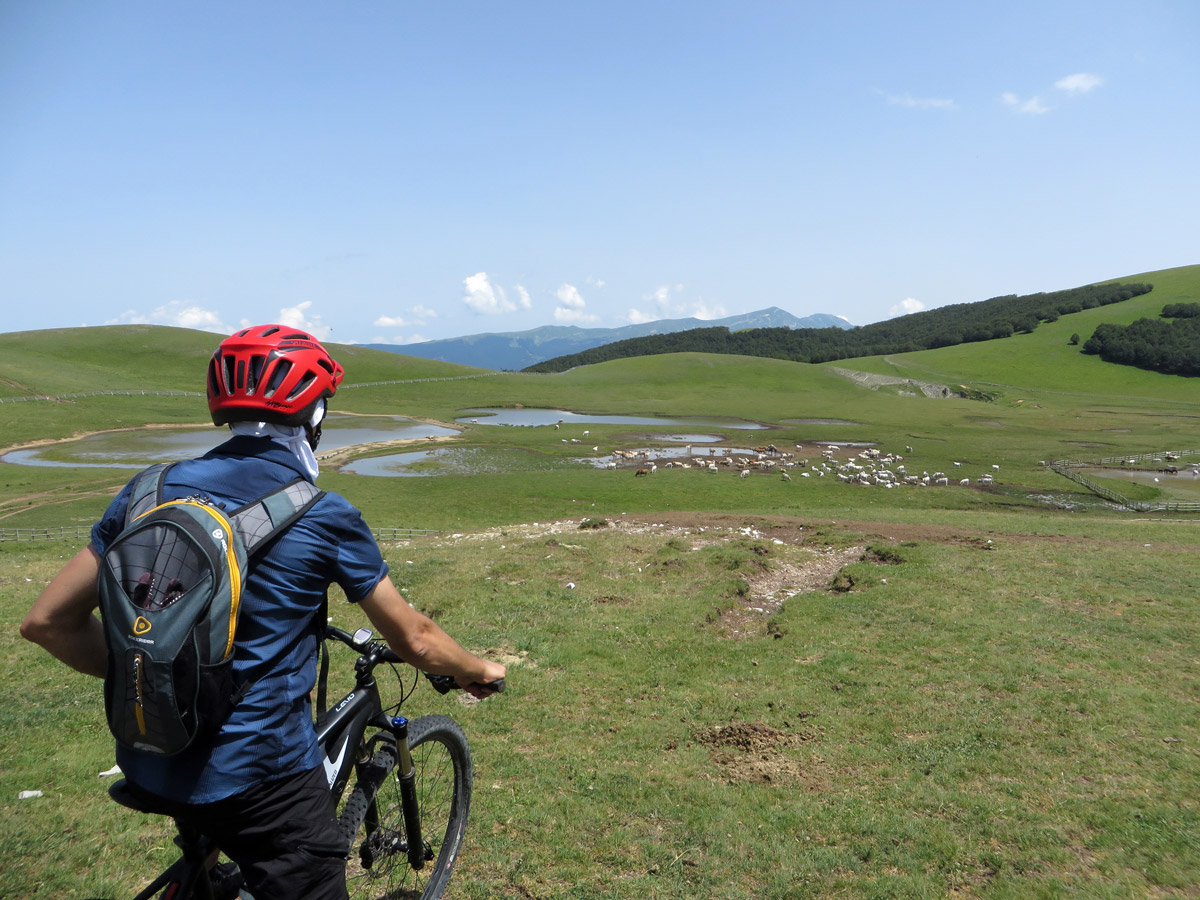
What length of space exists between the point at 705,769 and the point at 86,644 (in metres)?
6.46

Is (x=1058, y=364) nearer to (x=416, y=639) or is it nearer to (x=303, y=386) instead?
(x=416, y=639)

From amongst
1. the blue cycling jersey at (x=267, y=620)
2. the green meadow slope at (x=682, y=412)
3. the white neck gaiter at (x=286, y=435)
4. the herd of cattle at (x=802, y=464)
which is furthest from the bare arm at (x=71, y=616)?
the herd of cattle at (x=802, y=464)

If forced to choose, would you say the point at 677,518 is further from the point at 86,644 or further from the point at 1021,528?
the point at 86,644

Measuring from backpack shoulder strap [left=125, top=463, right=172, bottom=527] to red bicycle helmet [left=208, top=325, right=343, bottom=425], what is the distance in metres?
0.43

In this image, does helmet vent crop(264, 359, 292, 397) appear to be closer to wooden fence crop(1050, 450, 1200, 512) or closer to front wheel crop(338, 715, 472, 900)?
front wheel crop(338, 715, 472, 900)

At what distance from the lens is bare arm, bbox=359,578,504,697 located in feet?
10.8

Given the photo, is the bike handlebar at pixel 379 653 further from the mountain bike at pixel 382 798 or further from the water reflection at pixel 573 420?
the water reflection at pixel 573 420

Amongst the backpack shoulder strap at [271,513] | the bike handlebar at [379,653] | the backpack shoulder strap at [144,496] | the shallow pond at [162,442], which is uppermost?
the backpack shoulder strap at [144,496]

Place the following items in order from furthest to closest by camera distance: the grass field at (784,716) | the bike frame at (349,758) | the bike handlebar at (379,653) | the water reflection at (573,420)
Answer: the water reflection at (573,420) → the grass field at (784,716) → the bike handlebar at (379,653) → the bike frame at (349,758)

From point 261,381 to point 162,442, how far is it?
237ft

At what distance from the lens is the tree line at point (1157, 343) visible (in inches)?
5202

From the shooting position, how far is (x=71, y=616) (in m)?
3.02

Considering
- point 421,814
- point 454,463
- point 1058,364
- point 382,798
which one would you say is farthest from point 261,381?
point 1058,364

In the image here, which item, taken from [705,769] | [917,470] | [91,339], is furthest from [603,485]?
[91,339]
